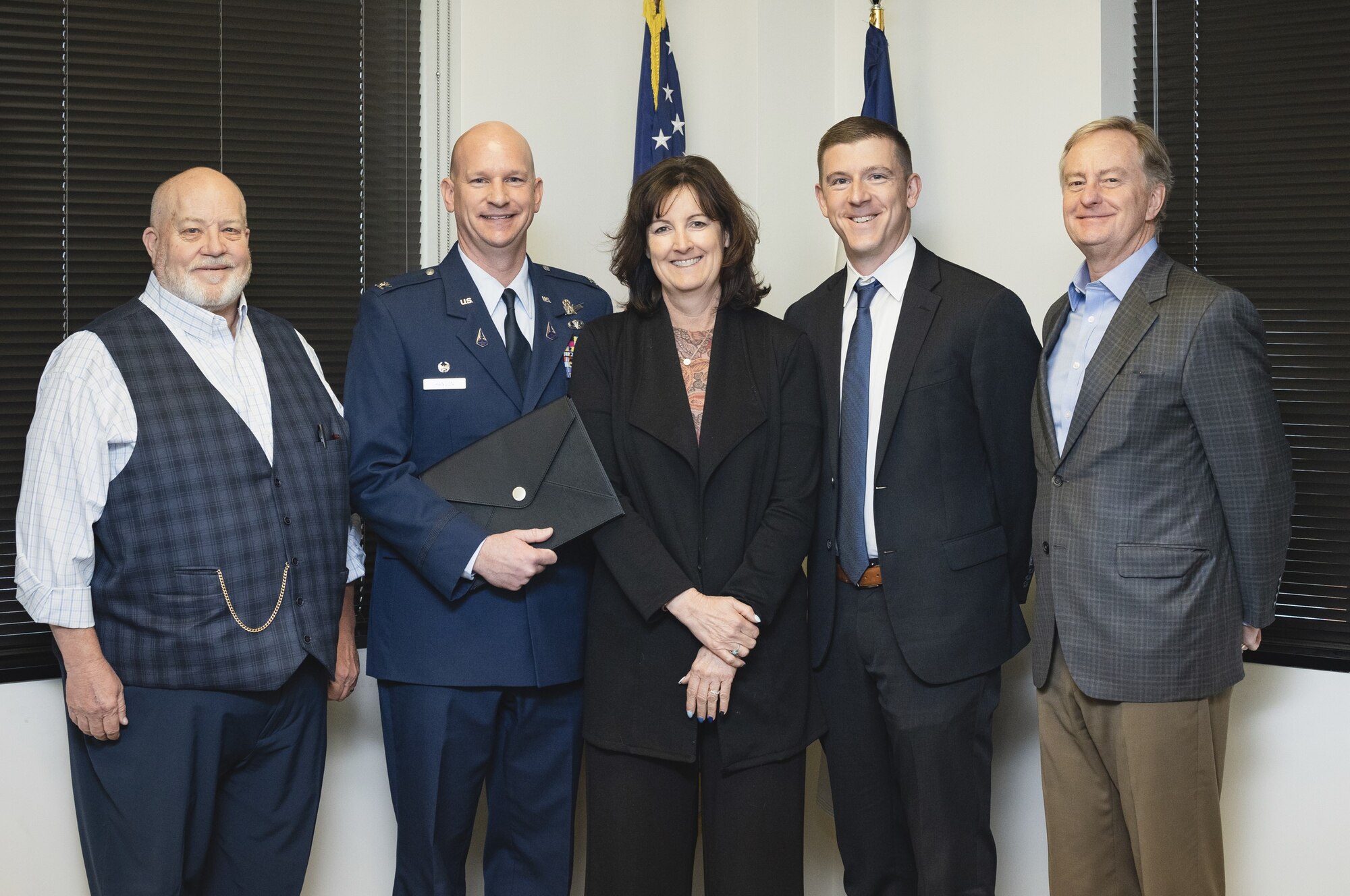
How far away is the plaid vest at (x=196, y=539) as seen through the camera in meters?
2.19

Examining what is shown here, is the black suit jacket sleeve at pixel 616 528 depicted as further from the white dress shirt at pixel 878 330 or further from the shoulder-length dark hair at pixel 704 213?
the white dress shirt at pixel 878 330

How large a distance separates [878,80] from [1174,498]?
166cm

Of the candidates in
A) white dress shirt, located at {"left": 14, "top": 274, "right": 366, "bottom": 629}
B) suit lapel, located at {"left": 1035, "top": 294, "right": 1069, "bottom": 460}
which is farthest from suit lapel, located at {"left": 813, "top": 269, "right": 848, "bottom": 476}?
white dress shirt, located at {"left": 14, "top": 274, "right": 366, "bottom": 629}

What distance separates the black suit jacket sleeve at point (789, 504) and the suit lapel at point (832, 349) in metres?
0.16

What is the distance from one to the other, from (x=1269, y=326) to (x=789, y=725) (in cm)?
165

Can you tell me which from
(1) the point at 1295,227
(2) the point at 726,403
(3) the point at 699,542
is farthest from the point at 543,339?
(1) the point at 1295,227

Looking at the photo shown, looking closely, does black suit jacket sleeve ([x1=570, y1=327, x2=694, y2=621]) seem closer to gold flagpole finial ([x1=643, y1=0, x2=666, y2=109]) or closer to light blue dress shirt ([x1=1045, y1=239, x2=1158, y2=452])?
light blue dress shirt ([x1=1045, y1=239, x2=1158, y2=452])

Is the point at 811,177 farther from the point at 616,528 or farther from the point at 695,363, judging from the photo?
the point at 616,528

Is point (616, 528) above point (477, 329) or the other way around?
the other way around

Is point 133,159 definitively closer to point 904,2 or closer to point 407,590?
point 407,590

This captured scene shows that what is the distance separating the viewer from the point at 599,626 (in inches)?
87.5

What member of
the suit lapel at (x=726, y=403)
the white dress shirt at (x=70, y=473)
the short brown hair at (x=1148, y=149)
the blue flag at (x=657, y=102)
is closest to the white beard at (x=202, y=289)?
the white dress shirt at (x=70, y=473)

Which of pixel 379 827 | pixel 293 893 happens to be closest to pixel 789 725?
pixel 293 893

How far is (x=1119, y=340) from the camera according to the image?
225cm
